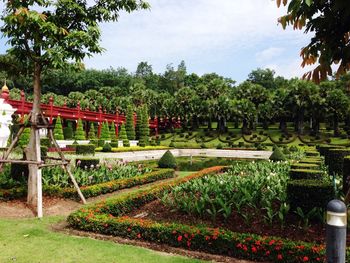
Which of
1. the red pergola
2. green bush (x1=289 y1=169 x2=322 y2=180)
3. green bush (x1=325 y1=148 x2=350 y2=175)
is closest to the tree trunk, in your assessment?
green bush (x1=289 y1=169 x2=322 y2=180)

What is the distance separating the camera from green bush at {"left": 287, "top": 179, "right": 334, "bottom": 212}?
22.7 ft

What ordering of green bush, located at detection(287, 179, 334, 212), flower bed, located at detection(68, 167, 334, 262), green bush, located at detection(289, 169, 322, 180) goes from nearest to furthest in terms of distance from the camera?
flower bed, located at detection(68, 167, 334, 262) → green bush, located at detection(287, 179, 334, 212) → green bush, located at detection(289, 169, 322, 180)

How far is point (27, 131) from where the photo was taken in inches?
1026

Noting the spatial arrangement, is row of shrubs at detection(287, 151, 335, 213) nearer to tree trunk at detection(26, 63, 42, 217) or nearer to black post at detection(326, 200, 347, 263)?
black post at detection(326, 200, 347, 263)

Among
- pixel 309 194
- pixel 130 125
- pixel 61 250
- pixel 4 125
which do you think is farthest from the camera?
pixel 130 125

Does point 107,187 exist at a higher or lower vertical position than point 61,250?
higher

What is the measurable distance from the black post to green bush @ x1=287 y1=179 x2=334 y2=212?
4.59m

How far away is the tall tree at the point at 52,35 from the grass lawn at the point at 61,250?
1.90 m

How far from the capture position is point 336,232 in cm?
259

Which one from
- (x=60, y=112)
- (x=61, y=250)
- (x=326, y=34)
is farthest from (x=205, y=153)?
(x=326, y=34)

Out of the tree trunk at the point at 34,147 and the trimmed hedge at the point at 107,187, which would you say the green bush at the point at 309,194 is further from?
the tree trunk at the point at 34,147

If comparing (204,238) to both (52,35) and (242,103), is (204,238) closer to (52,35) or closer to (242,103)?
(52,35)

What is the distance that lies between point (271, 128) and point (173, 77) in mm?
40553

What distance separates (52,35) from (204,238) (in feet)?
19.2
